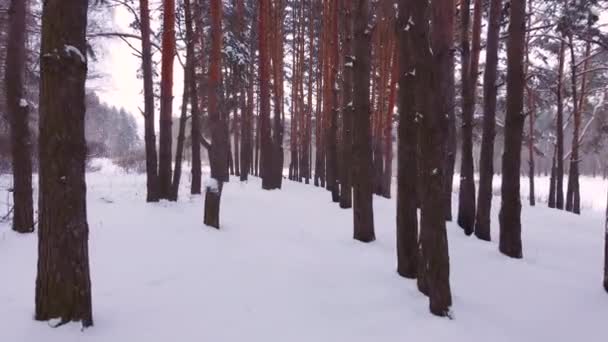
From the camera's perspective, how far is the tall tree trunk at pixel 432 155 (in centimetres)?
378

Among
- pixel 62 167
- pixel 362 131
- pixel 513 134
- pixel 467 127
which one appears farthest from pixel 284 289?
pixel 467 127

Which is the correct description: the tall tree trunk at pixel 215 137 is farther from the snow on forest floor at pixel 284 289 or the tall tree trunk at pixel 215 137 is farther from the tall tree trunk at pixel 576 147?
the tall tree trunk at pixel 576 147

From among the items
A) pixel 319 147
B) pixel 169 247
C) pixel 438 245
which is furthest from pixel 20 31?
pixel 319 147

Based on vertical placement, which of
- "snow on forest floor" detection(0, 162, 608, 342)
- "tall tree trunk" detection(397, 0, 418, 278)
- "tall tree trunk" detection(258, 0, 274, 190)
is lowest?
"snow on forest floor" detection(0, 162, 608, 342)

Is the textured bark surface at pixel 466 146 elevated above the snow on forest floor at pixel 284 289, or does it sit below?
above

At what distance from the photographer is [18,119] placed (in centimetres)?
584

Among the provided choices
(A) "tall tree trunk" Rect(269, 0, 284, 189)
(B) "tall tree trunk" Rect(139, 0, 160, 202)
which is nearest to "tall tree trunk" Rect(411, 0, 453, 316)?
(B) "tall tree trunk" Rect(139, 0, 160, 202)

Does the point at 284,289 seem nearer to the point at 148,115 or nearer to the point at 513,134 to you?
the point at 513,134

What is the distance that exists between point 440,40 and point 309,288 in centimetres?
325

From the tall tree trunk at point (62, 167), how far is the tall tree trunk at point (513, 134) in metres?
6.33

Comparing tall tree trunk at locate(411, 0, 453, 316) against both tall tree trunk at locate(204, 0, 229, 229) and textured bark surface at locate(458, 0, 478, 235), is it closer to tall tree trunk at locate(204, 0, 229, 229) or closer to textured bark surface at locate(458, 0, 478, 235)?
tall tree trunk at locate(204, 0, 229, 229)

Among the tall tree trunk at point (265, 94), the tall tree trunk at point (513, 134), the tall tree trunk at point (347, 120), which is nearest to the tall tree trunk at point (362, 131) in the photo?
the tall tree trunk at point (347, 120)

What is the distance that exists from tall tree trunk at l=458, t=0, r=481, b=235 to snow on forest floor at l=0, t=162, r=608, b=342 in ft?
3.89

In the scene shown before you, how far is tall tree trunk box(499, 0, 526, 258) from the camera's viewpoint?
21.3ft
